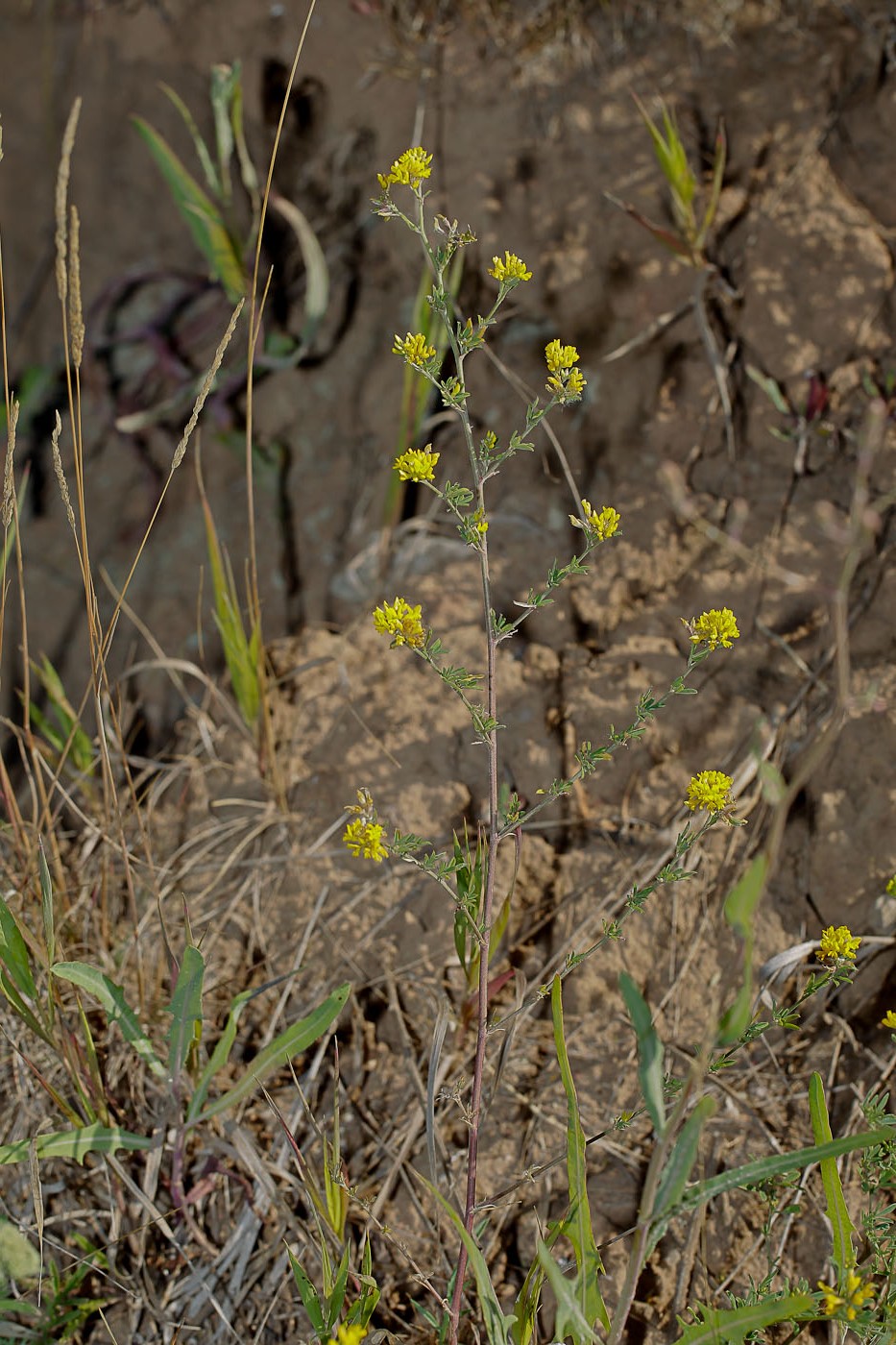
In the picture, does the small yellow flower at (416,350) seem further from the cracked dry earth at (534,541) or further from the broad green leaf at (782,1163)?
the broad green leaf at (782,1163)

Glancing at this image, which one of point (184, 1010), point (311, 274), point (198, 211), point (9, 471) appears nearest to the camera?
point (9, 471)

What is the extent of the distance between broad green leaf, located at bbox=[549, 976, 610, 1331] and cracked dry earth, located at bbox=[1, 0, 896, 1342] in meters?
0.32

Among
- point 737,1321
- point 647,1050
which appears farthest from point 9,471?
point 737,1321

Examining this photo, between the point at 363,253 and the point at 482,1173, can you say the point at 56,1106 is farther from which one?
the point at 363,253

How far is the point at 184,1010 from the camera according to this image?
1.18m

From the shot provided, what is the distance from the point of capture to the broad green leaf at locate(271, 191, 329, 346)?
2.10 m

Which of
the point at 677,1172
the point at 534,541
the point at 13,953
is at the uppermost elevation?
the point at 534,541

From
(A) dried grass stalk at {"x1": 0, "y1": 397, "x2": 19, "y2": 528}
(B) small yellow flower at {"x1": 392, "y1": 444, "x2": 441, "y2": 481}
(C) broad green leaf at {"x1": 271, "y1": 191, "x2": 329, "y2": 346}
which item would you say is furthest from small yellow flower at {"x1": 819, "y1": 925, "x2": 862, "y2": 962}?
(C) broad green leaf at {"x1": 271, "y1": 191, "x2": 329, "y2": 346}

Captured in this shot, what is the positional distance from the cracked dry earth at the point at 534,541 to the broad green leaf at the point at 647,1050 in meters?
0.39

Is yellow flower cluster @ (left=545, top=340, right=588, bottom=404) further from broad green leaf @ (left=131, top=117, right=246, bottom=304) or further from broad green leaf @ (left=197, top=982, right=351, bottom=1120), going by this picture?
broad green leaf @ (left=131, top=117, right=246, bottom=304)

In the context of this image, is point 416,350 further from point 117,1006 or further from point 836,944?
point 117,1006

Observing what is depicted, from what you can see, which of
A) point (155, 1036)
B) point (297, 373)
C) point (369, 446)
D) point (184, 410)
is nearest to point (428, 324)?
point (369, 446)

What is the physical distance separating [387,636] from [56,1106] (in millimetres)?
885

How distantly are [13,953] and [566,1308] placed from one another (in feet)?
2.37
